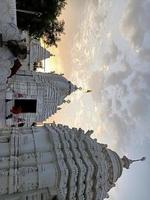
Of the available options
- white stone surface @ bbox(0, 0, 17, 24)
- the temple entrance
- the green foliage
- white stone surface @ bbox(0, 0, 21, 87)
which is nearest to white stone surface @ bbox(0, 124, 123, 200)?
white stone surface @ bbox(0, 0, 21, 87)

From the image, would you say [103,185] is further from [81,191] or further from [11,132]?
[11,132]

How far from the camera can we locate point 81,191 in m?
18.9

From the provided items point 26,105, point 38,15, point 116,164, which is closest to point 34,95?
point 26,105

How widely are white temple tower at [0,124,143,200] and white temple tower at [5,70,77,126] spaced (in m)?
16.4

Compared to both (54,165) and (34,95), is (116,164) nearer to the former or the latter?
(54,165)

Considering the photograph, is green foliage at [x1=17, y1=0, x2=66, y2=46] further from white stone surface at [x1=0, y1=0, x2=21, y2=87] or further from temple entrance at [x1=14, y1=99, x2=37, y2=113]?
white stone surface at [x1=0, y1=0, x2=21, y2=87]

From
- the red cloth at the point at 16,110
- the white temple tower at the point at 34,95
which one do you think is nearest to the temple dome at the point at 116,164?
the red cloth at the point at 16,110

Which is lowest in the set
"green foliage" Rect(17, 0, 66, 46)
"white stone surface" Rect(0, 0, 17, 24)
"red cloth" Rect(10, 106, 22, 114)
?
"red cloth" Rect(10, 106, 22, 114)

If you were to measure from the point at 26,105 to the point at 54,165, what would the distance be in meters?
21.0

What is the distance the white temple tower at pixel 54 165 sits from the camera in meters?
17.4

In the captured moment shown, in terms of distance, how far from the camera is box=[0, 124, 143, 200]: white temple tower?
1741cm


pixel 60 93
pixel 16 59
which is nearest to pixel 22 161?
pixel 16 59

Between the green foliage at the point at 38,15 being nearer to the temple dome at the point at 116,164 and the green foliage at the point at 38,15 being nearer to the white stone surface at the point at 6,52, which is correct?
the white stone surface at the point at 6,52

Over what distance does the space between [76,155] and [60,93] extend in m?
21.6
